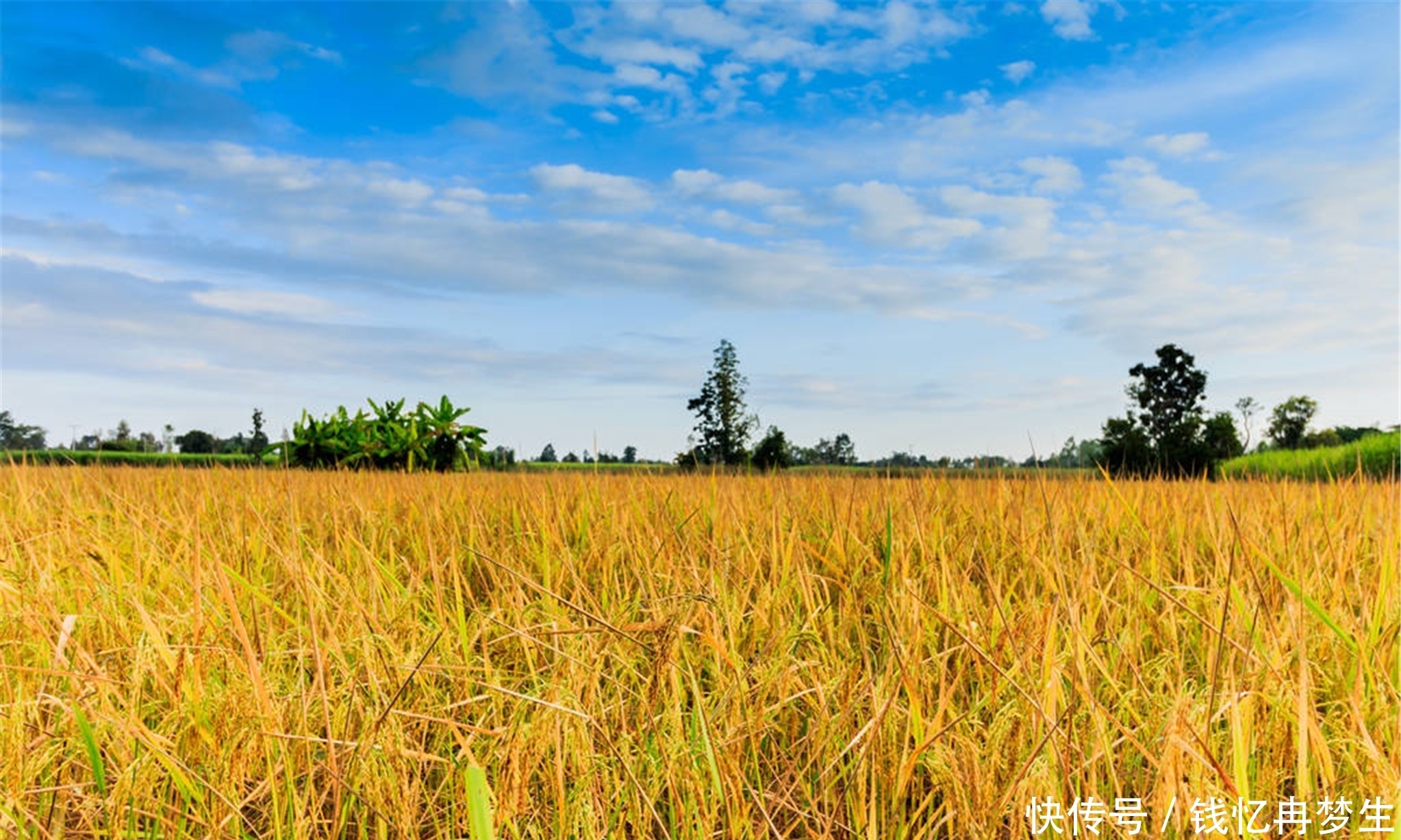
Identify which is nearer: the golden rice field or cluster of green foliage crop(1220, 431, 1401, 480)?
the golden rice field

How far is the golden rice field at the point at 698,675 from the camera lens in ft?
4.64

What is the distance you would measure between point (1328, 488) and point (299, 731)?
437 cm

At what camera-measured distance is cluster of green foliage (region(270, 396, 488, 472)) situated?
24.9 feet

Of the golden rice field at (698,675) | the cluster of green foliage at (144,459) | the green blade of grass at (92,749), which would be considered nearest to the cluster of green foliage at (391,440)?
the cluster of green foliage at (144,459)

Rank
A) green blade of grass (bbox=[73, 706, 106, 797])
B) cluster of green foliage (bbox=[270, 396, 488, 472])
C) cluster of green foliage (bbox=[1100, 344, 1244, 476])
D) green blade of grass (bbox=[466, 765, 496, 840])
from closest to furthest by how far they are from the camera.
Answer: green blade of grass (bbox=[466, 765, 496, 840]), green blade of grass (bbox=[73, 706, 106, 797]), cluster of green foliage (bbox=[270, 396, 488, 472]), cluster of green foliage (bbox=[1100, 344, 1244, 476])

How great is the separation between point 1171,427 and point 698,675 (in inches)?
717

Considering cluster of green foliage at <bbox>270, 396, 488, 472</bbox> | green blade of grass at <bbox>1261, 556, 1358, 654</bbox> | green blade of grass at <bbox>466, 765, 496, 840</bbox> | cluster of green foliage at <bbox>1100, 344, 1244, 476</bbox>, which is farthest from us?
cluster of green foliage at <bbox>1100, 344, 1244, 476</bbox>

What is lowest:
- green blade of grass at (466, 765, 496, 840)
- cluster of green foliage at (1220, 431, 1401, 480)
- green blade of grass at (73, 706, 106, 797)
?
green blade of grass at (73, 706, 106, 797)

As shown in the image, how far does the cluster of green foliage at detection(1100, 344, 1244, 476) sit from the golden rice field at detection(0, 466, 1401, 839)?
891 centimetres

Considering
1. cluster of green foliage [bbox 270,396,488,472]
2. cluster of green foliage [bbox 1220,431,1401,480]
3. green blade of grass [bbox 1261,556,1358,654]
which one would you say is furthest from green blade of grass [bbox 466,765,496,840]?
cluster of green foliage [bbox 1220,431,1401,480]

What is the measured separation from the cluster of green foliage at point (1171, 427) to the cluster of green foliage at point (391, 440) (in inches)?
297

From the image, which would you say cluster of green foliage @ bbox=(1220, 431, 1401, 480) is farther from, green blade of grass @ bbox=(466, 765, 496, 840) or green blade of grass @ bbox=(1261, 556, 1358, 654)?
green blade of grass @ bbox=(466, 765, 496, 840)

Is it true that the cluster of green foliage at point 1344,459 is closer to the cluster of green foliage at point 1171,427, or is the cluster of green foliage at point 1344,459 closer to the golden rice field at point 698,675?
the cluster of green foliage at point 1171,427

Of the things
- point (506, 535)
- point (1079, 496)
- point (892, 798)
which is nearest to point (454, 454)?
point (506, 535)
